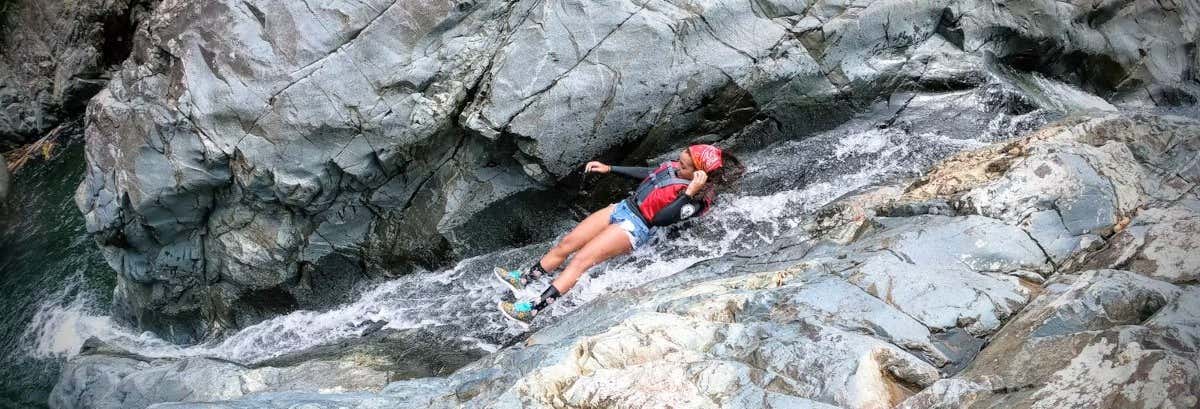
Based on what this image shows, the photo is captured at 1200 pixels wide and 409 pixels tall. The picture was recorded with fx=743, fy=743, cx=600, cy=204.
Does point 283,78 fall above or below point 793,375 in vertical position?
above

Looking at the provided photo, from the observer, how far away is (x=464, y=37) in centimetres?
805

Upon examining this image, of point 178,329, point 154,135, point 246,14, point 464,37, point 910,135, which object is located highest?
point 246,14

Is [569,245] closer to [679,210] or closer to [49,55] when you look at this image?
[679,210]

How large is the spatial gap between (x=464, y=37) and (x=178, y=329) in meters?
5.18

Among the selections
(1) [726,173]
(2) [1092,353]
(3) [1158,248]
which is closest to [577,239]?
(1) [726,173]

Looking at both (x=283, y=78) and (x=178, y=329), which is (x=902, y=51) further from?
(x=178, y=329)

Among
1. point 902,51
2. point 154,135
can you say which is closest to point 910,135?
point 902,51

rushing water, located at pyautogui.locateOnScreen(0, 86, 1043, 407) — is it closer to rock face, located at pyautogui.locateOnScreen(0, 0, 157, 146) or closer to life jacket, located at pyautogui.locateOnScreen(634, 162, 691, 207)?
life jacket, located at pyautogui.locateOnScreen(634, 162, 691, 207)

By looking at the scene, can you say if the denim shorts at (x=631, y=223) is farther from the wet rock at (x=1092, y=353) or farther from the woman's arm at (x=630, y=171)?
the wet rock at (x=1092, y=353)

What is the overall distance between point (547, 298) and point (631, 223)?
3.93ft

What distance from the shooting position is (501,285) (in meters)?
8.00

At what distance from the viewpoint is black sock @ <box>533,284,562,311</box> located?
24.5ft

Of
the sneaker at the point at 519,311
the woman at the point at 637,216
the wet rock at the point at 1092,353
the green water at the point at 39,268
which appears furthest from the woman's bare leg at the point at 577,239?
the green water at the point at 39,268

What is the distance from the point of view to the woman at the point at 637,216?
7.73 meters
